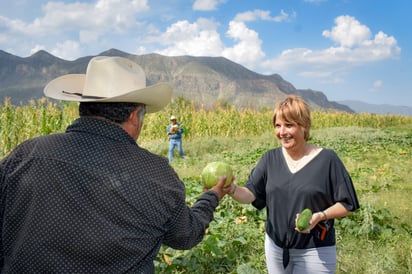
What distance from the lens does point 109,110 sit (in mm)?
2066

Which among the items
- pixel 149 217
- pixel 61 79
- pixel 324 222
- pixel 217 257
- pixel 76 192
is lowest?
pixel 217 257

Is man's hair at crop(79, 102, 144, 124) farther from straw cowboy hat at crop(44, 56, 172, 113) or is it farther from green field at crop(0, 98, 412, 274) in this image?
green field at crop(0, 98, 412, 274)

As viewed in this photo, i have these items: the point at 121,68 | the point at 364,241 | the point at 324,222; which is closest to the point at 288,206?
the point at 324,222

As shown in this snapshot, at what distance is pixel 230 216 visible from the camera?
550cm

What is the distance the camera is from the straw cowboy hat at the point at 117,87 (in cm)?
208

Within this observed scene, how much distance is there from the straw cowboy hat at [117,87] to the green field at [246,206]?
2189 millimetres

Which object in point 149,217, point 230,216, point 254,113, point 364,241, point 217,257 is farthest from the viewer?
point 254,113

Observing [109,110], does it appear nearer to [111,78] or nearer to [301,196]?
[111,78]

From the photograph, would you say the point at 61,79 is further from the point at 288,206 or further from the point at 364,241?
the point at 364,241

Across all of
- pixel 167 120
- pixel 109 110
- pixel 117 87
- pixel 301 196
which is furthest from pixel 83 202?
pixel 167 120

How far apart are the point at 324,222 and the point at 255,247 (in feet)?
6.20

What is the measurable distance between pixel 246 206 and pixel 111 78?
3.88m

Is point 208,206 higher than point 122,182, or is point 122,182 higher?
point 122,182

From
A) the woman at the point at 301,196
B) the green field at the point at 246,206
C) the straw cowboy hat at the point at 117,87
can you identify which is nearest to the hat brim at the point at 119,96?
the straw cowboy hat at the point at 117,87
